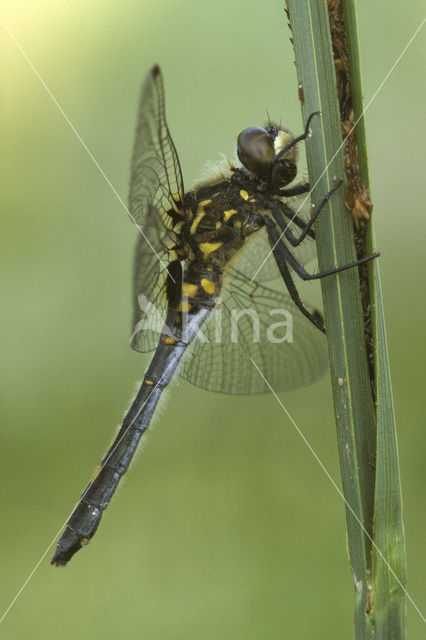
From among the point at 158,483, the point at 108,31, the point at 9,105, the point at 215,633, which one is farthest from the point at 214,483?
the point at 108,31

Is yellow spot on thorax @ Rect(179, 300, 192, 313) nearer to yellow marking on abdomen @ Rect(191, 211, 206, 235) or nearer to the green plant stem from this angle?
yellow marking on abdomen @ Rect(191, 211, 206, 235)

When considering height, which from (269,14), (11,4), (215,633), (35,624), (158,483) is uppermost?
(269,14)

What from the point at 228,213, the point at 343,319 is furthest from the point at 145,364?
the point at 343,319

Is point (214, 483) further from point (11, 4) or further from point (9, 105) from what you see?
point (11, 4)

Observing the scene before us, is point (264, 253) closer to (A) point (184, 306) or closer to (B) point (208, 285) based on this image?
(B) point (208, 285)

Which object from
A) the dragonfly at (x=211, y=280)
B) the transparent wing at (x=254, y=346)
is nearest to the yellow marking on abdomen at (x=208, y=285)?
the dragonfly at (x=211, y=280)
